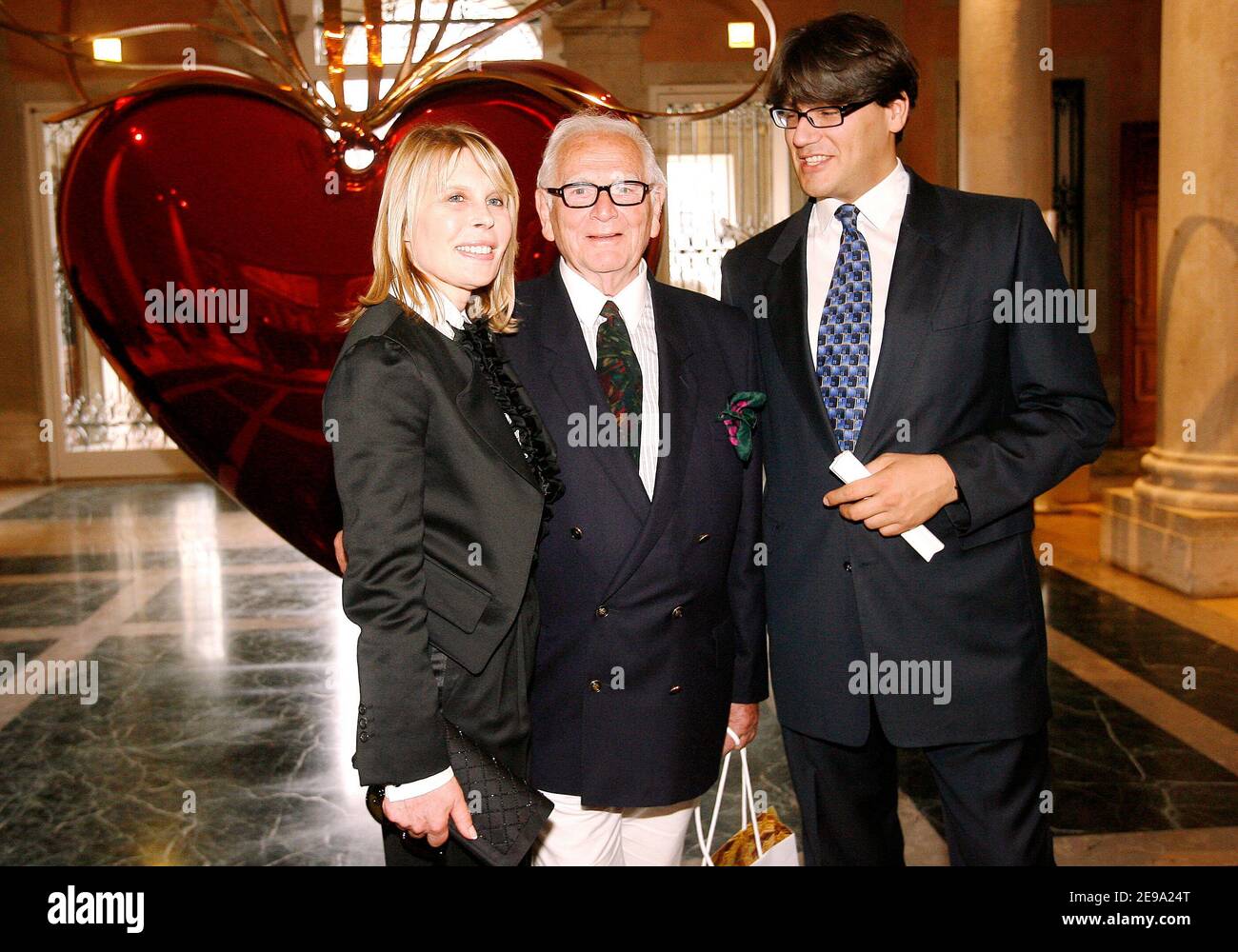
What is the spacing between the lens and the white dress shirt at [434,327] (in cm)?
135

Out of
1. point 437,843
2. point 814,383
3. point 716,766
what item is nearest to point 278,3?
point 814,383

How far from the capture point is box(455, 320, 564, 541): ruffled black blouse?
1468mm

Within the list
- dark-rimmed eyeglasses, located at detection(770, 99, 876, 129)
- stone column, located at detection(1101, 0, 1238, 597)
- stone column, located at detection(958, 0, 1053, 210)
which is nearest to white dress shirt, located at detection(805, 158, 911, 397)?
dark-rimmed eyeglasses, located at detection(770, 99, 876, 129)

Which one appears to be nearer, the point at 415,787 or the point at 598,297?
the point at 415,787

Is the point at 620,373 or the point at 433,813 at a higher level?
the point at 620,373

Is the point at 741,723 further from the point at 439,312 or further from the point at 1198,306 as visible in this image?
the point at 1198,306

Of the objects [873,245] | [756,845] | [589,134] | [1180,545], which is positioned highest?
[589,134]

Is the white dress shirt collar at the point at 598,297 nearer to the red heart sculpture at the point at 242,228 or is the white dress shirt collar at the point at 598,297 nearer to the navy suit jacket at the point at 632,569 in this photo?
the navy suit jacket at the point at 632,569

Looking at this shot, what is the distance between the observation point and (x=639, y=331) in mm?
1661

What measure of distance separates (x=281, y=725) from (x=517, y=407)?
7.86ft

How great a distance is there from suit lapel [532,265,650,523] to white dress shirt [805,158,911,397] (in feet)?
1.03

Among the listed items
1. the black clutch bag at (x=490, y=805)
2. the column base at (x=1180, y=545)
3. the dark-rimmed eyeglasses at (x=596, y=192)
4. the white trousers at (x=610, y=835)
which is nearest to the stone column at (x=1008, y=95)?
the column base at (x=1180, y=545)

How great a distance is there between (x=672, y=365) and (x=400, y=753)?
0.64 meters

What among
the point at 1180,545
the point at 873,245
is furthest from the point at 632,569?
the point at 1180,545
